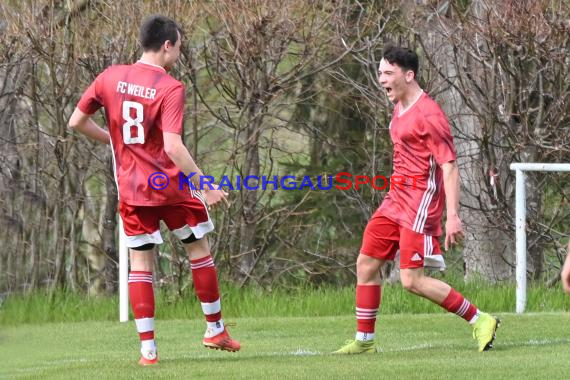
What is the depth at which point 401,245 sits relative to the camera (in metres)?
8.07

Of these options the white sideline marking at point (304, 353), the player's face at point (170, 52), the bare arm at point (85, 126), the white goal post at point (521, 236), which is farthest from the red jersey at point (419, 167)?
the white goal post at point (521, 236)

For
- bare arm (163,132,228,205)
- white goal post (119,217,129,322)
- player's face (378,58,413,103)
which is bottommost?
white goal post (119,217,129,322)

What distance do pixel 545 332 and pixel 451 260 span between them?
6090 mm

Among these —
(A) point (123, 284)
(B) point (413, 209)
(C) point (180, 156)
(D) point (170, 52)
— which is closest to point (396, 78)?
(B) point (413, 209)

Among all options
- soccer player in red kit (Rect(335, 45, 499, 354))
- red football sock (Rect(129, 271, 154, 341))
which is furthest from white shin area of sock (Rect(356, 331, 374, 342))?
red football sock (Rect(129, 271, 154, 341))

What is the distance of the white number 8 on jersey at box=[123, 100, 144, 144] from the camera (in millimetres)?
7340

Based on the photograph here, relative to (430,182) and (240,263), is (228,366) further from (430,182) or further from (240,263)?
(240,263)

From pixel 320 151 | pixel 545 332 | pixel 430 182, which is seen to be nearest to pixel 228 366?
pixel 430 182

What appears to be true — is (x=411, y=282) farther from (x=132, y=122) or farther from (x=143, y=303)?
(x=132, y=122)

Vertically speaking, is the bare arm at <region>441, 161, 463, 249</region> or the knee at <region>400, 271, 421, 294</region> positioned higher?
the bare arm at <region>441, 161, 463, 249</region>

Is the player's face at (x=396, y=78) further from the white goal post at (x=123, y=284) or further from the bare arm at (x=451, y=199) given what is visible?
the white goal post at (x=123, y=284)

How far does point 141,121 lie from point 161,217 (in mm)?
690

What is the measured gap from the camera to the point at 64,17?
12484mm

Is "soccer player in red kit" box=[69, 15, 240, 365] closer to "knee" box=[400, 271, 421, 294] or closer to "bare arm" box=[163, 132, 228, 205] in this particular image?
"bare arm" box=[163, 132, 228, 205]
